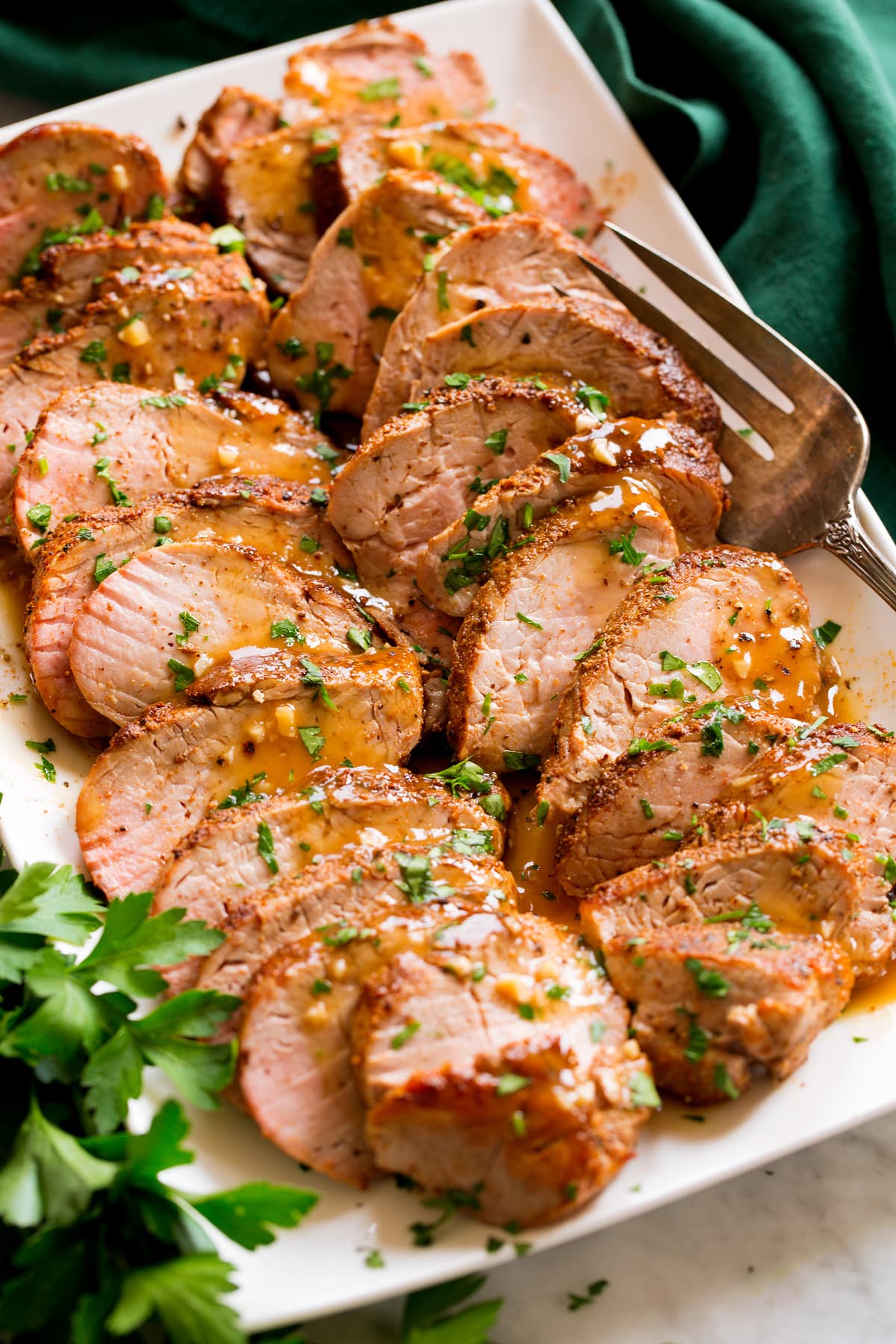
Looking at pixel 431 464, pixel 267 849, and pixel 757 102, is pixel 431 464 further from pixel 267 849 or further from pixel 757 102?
pixel 757 102

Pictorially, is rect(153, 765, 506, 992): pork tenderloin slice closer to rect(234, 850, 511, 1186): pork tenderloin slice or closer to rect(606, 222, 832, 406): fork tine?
rect(234, 850, 511, 1186): pork tenderloin slice

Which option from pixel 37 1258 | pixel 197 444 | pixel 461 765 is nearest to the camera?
pixel 37 1258

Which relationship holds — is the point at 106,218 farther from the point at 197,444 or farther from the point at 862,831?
the point at 862,831

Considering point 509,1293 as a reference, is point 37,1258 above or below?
above

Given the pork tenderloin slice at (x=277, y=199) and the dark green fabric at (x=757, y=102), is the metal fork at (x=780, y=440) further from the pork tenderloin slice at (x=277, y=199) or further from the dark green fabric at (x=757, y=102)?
the pork tenderloin slice at (x=277, y=199)

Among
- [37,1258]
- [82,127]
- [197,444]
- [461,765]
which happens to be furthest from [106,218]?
[37,1258]

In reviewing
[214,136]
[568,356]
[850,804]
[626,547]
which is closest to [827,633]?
[626,547]

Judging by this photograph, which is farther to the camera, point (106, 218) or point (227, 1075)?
point (106, 218)
